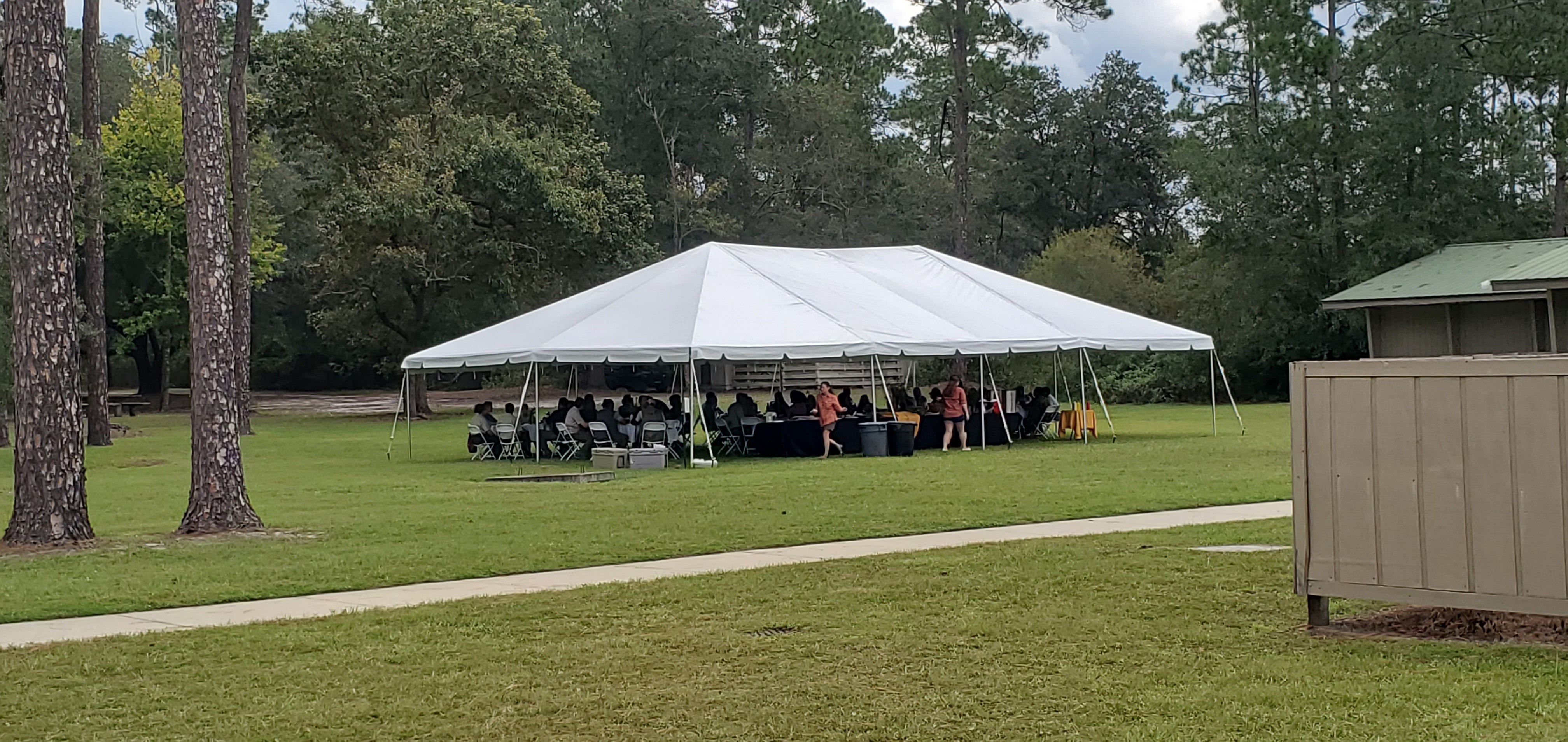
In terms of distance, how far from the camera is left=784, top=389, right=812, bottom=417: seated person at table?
1048 inches

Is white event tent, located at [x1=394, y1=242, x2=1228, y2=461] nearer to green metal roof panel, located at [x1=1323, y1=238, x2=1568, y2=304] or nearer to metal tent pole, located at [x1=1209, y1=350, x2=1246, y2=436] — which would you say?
metal tent pole, located at [x1=1209, y1=350, x2=1246, y2=436]

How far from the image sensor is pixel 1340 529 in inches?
308

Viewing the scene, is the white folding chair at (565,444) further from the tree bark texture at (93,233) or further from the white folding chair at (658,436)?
the tree bark texture at (93,233)

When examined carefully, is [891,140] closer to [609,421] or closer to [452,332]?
[452,332]

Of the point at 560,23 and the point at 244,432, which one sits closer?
the point at 244,432

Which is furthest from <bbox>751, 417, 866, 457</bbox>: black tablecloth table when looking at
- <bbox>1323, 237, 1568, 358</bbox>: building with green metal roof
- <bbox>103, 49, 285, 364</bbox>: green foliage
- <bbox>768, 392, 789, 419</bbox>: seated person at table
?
<bbox>103, 49, 285, 364</bbox>: green foliage

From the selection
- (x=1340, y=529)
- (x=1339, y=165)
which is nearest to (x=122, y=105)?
(x=1339, y=165)

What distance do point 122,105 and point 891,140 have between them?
83.1 ft

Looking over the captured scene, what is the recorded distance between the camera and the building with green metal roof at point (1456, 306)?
95.2 feet

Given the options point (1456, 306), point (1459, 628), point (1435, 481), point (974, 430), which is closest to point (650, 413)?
point (974, 430)

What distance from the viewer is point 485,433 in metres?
25.9

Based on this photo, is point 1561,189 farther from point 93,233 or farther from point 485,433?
point 93,233

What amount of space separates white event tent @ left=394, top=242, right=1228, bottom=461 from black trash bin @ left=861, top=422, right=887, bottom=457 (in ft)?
3.38

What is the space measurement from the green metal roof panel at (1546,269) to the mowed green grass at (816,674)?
1225 cm
